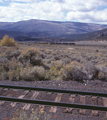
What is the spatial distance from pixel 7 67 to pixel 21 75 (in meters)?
2.91

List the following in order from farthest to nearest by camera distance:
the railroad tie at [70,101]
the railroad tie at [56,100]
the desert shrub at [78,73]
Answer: the desert shrub at [78,73] → the railroad tie at [56,100] → the railroad tie at [70,101]

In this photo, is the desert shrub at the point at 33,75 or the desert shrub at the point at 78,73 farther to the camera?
the desert shrub at the point at 33,75

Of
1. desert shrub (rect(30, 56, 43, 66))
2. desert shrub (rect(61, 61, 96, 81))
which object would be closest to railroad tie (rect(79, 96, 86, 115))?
desert shrub (rect(61, 61, 96, 81))

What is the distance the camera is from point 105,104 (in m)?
5.37

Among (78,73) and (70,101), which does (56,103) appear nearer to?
(70,101)

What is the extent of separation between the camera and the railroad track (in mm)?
5121

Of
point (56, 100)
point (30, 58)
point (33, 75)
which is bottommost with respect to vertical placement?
point (56, 100)

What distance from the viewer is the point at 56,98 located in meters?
5.86

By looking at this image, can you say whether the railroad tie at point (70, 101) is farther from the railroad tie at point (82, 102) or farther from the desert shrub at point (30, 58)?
the desert shrub at point (30, 58)

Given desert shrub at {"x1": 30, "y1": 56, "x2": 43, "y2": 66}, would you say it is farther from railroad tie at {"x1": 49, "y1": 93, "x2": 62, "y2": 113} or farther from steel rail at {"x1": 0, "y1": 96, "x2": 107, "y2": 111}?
steel rail at {"x1": 0, "y1": 96, "x2": 107, "y2": 111}

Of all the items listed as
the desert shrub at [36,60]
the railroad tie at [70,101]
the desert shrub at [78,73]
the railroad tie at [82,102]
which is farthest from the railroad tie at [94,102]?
the desert shrub at [36,60]

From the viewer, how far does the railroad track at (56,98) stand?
16.8 feet

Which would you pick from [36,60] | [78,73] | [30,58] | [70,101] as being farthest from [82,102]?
[30,58]

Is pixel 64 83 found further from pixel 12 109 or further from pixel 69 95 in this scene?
pixel 12 109
